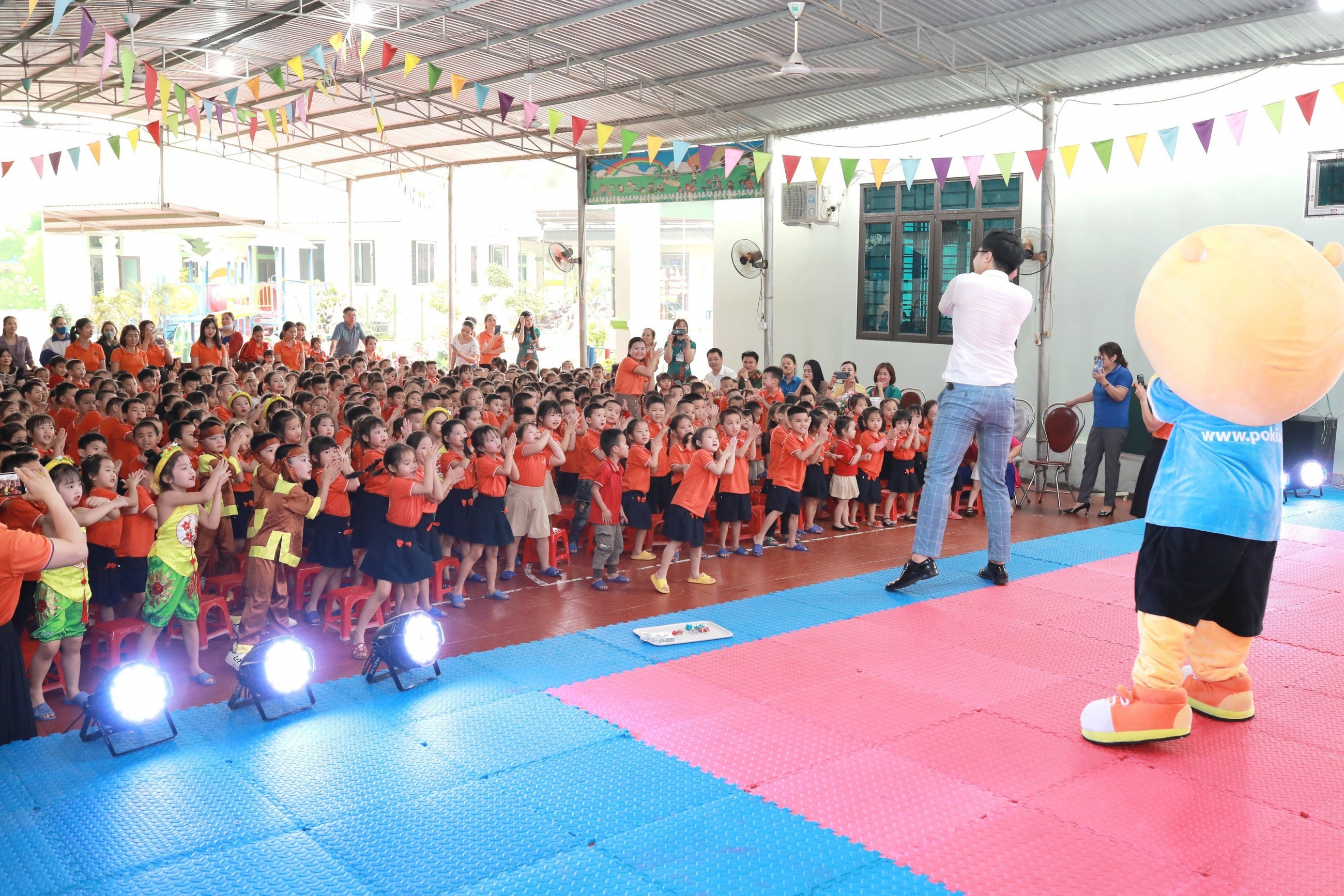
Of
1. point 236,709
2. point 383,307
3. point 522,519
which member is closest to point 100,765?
point 236,709

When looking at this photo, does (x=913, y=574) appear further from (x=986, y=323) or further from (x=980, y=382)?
(x=986, y=323)

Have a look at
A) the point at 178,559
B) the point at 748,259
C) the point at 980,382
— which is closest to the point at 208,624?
the point at 178,559

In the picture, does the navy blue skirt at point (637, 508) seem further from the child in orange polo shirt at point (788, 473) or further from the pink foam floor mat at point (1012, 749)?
the pink foam floor mat at point (1012, 749)

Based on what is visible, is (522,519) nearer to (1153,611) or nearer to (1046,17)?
(1153,611)

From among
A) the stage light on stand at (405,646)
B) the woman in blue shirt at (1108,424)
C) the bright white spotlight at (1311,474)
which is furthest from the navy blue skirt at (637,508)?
the bright white spotlight at (1311,474)

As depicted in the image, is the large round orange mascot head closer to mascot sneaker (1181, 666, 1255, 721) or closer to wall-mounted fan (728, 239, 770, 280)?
mascot sneaker (1181, 666, 1255, 721)

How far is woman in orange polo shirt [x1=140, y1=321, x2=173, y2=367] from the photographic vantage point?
471 inches

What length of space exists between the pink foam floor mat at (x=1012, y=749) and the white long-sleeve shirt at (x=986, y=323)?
1340 millimetres

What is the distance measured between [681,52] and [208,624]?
9504mm

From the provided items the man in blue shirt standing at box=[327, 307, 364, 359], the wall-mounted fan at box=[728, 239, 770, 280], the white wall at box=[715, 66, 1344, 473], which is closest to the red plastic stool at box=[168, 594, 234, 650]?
the white wall at box=[715, 66, 1344, 473]

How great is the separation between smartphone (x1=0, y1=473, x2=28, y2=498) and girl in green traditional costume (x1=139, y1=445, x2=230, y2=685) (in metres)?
0.57

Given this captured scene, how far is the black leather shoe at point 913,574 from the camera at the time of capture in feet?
19.4

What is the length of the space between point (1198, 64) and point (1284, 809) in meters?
9.23

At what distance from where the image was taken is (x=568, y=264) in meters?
17.8
